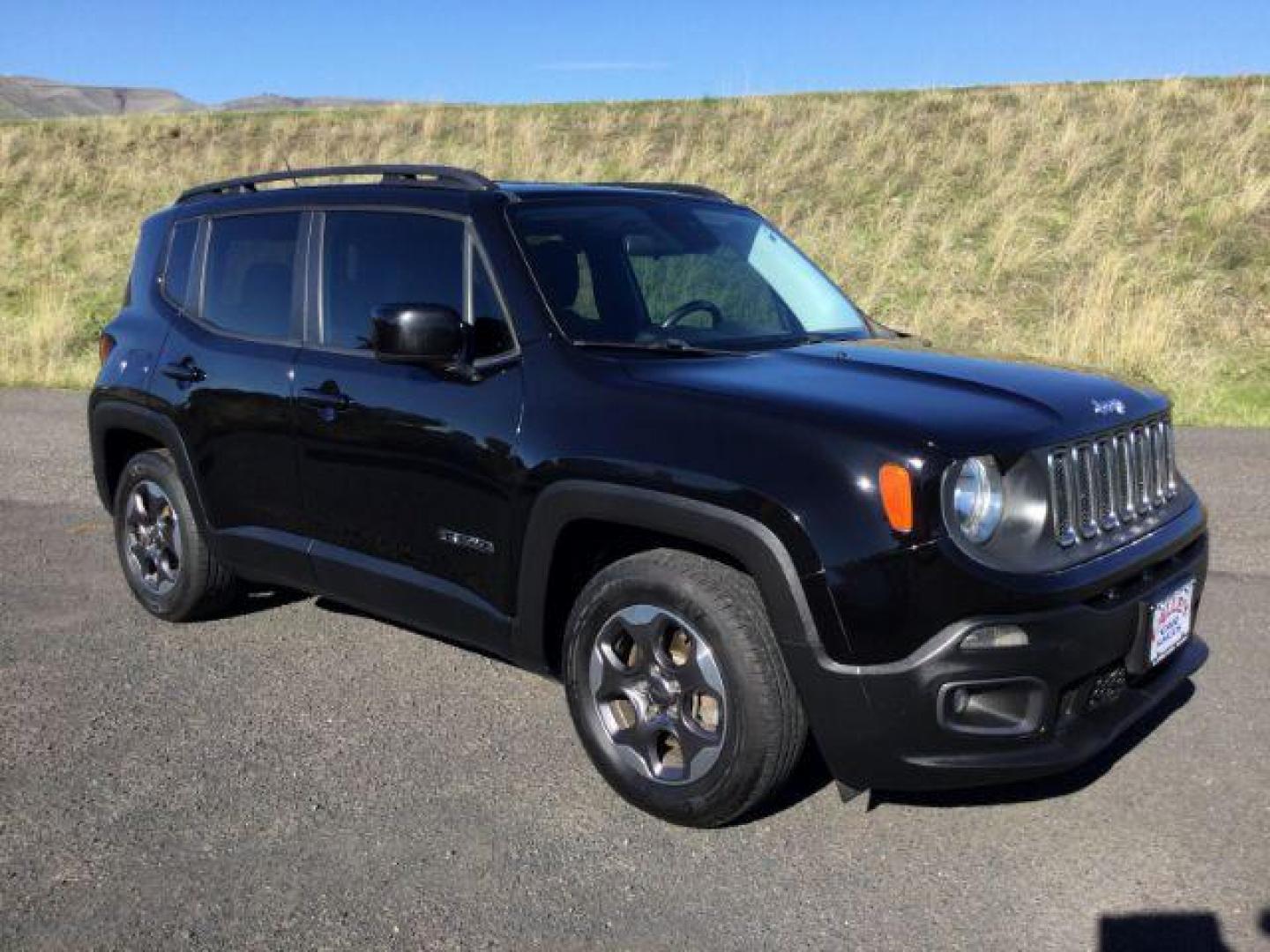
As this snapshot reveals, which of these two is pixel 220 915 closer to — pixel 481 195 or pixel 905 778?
pixel 905 778

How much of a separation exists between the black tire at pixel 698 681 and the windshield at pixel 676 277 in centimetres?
84

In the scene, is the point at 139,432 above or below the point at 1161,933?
above

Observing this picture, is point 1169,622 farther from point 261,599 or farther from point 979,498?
point 261,599

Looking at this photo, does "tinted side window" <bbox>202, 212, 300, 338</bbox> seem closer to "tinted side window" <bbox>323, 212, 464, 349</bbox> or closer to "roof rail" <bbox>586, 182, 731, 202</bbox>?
"tinted side window" <bbox>323, 212, 464, 349</bbox>

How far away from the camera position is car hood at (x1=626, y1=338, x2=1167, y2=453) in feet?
10.7

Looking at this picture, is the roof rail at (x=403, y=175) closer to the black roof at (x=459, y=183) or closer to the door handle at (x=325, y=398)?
the black roof at (x=459, y=183)

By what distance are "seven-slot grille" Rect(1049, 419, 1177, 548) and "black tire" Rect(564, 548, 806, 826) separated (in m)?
0.82

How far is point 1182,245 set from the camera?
18875 mm

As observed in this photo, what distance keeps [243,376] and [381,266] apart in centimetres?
78

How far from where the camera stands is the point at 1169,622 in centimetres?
365

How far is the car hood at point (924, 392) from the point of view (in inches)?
129

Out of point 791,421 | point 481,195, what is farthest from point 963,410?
point 481,195

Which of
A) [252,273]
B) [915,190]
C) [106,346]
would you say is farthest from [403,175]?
[915,190]

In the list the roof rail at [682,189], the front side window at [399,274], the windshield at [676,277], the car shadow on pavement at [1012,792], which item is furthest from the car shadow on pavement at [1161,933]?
the roof rail at [682,189]
